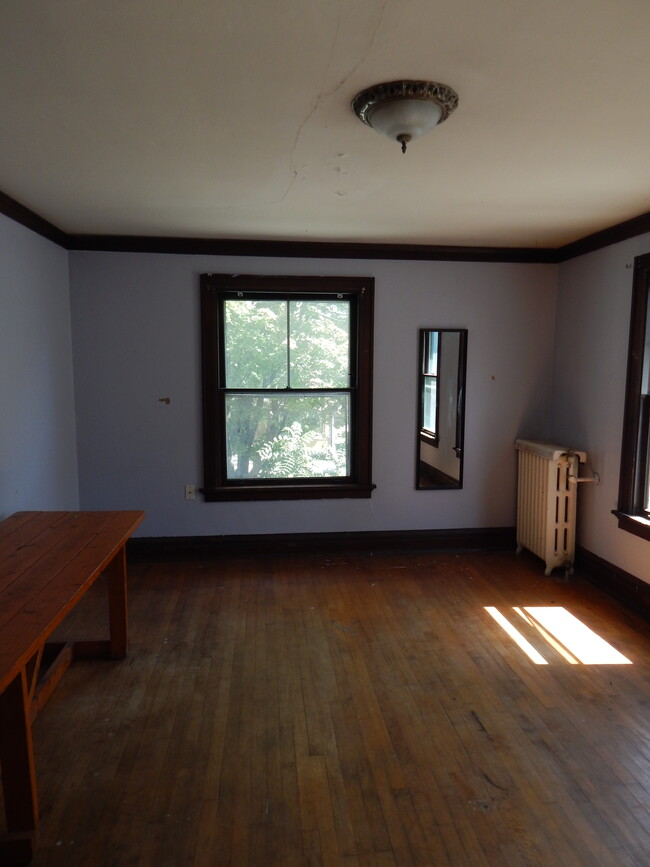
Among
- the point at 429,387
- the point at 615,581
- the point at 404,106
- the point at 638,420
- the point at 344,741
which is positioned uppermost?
the point at 404,106

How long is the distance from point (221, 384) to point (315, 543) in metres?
1.43

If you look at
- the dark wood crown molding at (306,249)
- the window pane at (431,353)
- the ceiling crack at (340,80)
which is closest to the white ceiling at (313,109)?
the ceiling crack at (340,80)

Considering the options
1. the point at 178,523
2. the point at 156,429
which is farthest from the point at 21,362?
the point at 178,523

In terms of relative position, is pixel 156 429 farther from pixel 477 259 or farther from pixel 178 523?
pixel 477 259

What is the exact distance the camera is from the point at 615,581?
147 inches

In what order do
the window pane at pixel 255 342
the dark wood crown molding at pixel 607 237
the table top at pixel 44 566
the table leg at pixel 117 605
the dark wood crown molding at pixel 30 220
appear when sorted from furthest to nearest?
the window pane at pixel 255 342, the dark wood crown molding at pixel 607 237, the dark wood crown molding at pixel 30 220, the table leg at pixel 117 605, the table top at pixel 44 566

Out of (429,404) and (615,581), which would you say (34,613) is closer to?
(429,404)

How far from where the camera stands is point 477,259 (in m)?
4.40

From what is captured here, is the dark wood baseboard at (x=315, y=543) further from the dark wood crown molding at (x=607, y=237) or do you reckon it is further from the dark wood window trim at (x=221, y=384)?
the dark wood crown molding at (x=607, y=237)

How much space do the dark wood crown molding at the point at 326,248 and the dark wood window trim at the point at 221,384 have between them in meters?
0.18

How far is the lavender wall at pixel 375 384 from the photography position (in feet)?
13.7

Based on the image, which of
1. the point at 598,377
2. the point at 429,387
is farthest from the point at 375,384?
the point at 598,377

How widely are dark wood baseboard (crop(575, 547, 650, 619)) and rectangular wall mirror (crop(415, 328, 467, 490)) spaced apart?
3.49 feet

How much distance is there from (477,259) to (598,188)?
1.53 m
